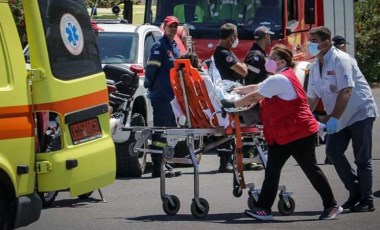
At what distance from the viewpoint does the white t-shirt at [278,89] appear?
10148mm

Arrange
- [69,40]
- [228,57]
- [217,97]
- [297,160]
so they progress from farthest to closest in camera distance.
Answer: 1. [228,57]
2. [217,97]
3. [297,160]
4. [69,40]

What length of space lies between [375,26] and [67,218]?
23252mm

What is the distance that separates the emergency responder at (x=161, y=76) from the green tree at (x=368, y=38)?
18177 millimetres

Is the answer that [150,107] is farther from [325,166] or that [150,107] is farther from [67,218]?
[67,218]

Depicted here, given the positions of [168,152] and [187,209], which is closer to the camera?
[168,152]

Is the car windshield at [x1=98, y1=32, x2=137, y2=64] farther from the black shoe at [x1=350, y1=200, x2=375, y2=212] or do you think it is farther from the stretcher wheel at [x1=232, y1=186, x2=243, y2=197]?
the black shoe at [x1=350, y1=200, x2=375, y2=212]

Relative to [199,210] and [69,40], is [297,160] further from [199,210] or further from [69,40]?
[69,40]

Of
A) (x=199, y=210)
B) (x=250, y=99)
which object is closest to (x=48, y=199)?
(x=199, y=210)

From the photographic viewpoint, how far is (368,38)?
32.2 m

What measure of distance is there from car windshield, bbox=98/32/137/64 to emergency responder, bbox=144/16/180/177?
1.19 metres

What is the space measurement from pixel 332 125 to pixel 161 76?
3.52 m

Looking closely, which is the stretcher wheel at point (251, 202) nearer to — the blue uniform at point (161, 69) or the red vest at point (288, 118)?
the red vest at point (288, 118)

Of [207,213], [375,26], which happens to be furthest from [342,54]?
[375,26]

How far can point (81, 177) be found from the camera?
8.50 m
